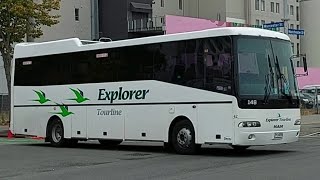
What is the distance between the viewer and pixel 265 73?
1620 cm

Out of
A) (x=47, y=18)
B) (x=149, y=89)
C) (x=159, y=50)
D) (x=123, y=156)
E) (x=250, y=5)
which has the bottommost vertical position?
(x=123, y=156)

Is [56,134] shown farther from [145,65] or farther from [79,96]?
[145,65]

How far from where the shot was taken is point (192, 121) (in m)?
16.7

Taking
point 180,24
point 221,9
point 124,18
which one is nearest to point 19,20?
point 180,24

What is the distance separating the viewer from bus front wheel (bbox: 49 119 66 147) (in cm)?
2092

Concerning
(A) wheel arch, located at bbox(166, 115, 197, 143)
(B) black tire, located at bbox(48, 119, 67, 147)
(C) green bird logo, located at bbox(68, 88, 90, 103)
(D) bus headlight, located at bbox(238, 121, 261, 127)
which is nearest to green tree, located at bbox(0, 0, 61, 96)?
(B) black tire, located at bbox(48, 119, 67, 147)

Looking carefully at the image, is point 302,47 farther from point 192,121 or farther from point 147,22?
point 192,121

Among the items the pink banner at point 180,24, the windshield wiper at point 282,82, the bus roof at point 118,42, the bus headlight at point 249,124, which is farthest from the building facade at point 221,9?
the bus headlight at point 249,124

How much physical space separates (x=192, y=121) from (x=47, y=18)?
59.3 feet

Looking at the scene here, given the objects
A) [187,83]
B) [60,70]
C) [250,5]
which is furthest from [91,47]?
[250,5]

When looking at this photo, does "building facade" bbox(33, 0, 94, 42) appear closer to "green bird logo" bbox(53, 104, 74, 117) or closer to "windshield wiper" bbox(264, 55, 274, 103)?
"green bird logo" bbox(53, 104, 74, 117)

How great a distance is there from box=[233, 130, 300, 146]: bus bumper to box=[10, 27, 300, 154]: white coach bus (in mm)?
25

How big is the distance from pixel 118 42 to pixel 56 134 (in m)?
4.40

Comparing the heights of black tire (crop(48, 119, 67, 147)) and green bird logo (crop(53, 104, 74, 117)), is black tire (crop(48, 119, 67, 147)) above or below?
below
